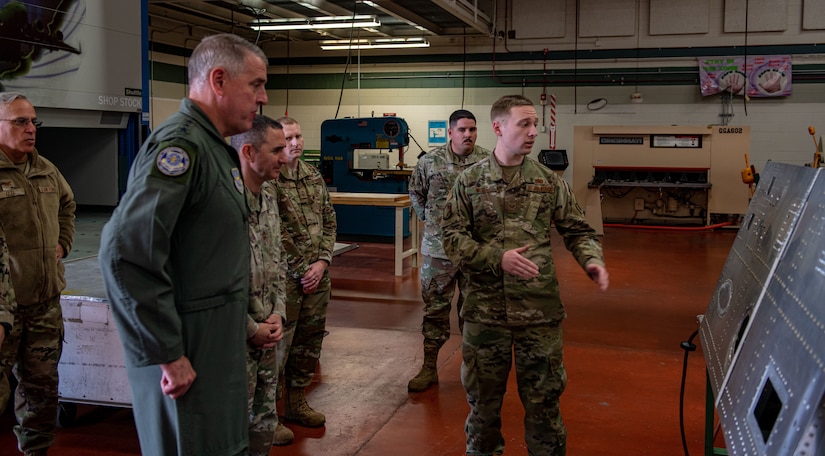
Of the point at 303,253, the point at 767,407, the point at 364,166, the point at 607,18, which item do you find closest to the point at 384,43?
the point at 364,166

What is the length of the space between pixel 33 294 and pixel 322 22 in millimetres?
8813

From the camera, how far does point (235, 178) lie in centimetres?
202

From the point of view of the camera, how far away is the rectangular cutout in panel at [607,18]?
42.8 feet

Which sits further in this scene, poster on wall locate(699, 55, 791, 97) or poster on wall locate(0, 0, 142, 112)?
poster on wall locate(699, 55, 791, 97)

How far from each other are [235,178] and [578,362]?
3.60 metres

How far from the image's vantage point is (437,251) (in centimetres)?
436

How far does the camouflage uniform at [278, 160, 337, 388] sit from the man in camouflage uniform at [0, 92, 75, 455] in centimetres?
106

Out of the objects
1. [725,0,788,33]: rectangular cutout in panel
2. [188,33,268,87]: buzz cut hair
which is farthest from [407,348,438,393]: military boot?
[725,0,788,33]: rectangular cutout in panel

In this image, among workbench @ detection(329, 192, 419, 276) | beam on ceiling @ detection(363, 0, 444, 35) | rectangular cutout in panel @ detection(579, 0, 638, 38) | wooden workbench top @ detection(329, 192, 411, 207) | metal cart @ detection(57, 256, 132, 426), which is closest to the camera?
metal cart @ detection(57, 256, 132, 426)

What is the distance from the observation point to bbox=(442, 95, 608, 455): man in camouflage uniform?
293 cm

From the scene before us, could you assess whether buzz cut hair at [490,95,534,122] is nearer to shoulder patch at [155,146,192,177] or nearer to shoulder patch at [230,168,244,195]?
shoulder patch at [230,168,244,195]

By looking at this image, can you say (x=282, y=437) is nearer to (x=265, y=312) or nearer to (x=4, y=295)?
(x=265, y=312)

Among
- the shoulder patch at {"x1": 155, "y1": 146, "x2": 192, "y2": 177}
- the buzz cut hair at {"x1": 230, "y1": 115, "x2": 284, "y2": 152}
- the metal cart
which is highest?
the buzz cut hair at {"x1": 230, "y1": 115, "x2": 284, "y2": 152}

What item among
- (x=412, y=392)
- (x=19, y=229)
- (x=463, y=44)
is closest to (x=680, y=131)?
(x=463, y=44)
